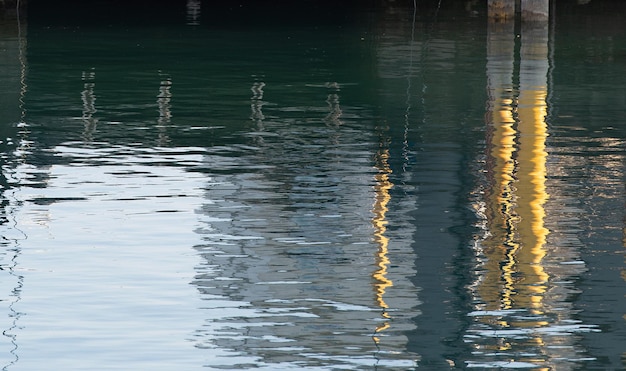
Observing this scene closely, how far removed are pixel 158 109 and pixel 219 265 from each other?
12.1 metres

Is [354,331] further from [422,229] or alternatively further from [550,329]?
[422,229]

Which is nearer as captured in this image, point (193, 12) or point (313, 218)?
point (313, 218)

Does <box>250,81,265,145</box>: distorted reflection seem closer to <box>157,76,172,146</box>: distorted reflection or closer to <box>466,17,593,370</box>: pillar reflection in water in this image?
<box>157,76,172,146</box>: distorted reflection

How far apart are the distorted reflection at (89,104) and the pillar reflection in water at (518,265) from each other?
5590 millimetres

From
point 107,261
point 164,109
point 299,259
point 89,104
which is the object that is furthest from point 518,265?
point 89,104

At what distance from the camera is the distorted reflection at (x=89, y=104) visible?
23330 mm

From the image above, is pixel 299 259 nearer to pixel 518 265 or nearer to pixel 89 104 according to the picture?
pixel 518 265

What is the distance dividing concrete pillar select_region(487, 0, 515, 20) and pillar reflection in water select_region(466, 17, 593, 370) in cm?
2087

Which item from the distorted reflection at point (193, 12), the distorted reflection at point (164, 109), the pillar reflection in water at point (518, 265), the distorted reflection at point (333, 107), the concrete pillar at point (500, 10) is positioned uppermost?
the concrete pillar at point (500, 10)

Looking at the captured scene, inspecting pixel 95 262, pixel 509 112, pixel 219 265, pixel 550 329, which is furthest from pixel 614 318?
pixel 509 112

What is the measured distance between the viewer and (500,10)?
47062mm

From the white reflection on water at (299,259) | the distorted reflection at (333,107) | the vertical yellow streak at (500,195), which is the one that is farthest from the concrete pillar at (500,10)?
the white reflection on water at (299,259)

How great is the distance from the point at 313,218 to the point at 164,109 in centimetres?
1013

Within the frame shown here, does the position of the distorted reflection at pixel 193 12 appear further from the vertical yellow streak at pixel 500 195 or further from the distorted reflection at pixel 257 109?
the distorted reflection at pixel 257 109
